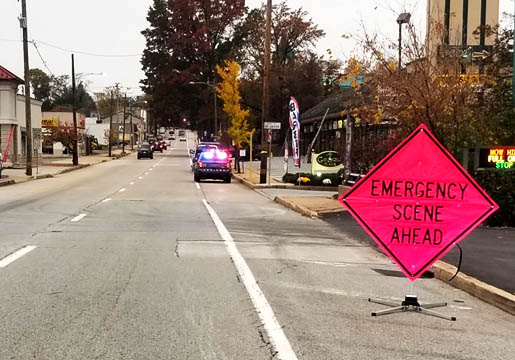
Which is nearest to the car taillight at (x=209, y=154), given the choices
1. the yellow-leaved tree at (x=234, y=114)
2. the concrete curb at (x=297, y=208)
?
the yellow-leaved tree at (x=234, y=114)

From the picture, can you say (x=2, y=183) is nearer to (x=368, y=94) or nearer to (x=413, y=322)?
(x=368, y=94)

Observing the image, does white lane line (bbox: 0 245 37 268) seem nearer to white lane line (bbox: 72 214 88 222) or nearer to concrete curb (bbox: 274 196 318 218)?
white lane line (bbox: 72 214 88 222)

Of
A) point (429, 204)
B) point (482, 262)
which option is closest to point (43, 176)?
point (482, 262)

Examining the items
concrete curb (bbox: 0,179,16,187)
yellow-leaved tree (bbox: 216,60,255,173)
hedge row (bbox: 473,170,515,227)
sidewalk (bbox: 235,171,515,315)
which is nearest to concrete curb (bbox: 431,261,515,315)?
sidewalk (bbox: 235,171,515,315)

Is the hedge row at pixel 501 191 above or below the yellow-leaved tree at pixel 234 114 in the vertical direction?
below

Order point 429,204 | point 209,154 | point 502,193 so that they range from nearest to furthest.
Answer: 1. point 429,204
2. point 502,193
3. point 209,154

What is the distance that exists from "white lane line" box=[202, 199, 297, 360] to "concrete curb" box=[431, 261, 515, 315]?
2.69 metres

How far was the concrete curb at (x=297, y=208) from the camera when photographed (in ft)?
53.8

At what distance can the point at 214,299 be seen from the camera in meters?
6.92

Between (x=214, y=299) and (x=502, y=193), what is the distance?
28.6ft

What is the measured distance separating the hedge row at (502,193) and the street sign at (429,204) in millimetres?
6865

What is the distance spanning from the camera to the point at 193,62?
7488 cm

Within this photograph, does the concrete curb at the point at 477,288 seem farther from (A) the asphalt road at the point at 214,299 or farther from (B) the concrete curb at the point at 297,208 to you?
(B) the concrete curb at the point at 297,208

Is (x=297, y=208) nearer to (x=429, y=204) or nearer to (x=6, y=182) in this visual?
(x=429, y=204)
